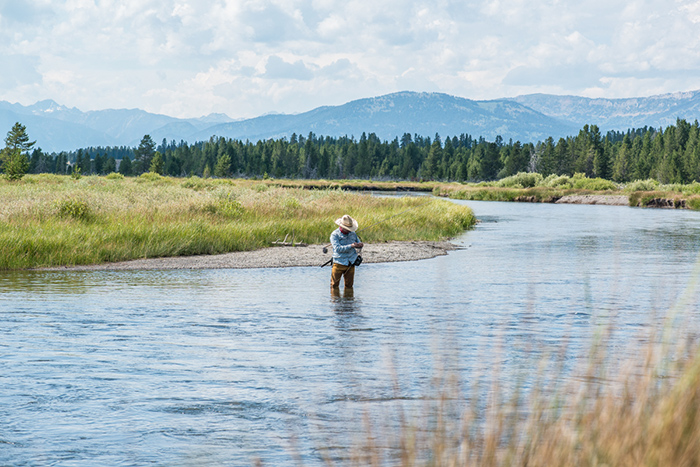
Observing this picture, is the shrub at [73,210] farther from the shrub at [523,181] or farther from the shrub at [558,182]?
the shrub at [523,181]

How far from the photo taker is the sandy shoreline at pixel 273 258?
74.5ft

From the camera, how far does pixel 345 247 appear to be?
1641cm

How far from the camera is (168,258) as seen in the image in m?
24.3

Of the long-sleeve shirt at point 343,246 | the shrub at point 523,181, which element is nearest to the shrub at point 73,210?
the long-sleeve shirt at point 343,246

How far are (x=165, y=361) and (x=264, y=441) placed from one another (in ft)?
11.9

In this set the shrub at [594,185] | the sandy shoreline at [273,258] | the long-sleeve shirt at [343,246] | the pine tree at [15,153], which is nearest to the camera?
the long-sleeve shirt at [343,246]

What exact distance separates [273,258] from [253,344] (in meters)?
13.4

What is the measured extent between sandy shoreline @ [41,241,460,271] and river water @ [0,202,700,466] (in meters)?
1.16

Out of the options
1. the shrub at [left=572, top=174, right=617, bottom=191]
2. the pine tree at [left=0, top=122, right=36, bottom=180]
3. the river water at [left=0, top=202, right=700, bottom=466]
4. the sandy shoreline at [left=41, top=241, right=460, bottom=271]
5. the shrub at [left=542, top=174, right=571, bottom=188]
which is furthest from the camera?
the shrub at [left=542, top=174, right=571, bottom=188]

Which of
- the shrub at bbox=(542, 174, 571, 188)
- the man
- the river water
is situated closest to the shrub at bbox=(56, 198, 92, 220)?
the river water

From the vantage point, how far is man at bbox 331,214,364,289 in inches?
632

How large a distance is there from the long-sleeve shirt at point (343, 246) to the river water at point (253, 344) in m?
0.96

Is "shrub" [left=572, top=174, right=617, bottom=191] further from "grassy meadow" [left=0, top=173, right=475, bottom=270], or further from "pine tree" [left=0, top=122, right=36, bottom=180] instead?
"pine tree" [left=0, top=122, right=36, bottom=180]

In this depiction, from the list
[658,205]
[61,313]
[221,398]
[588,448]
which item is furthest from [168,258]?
[658,205]
